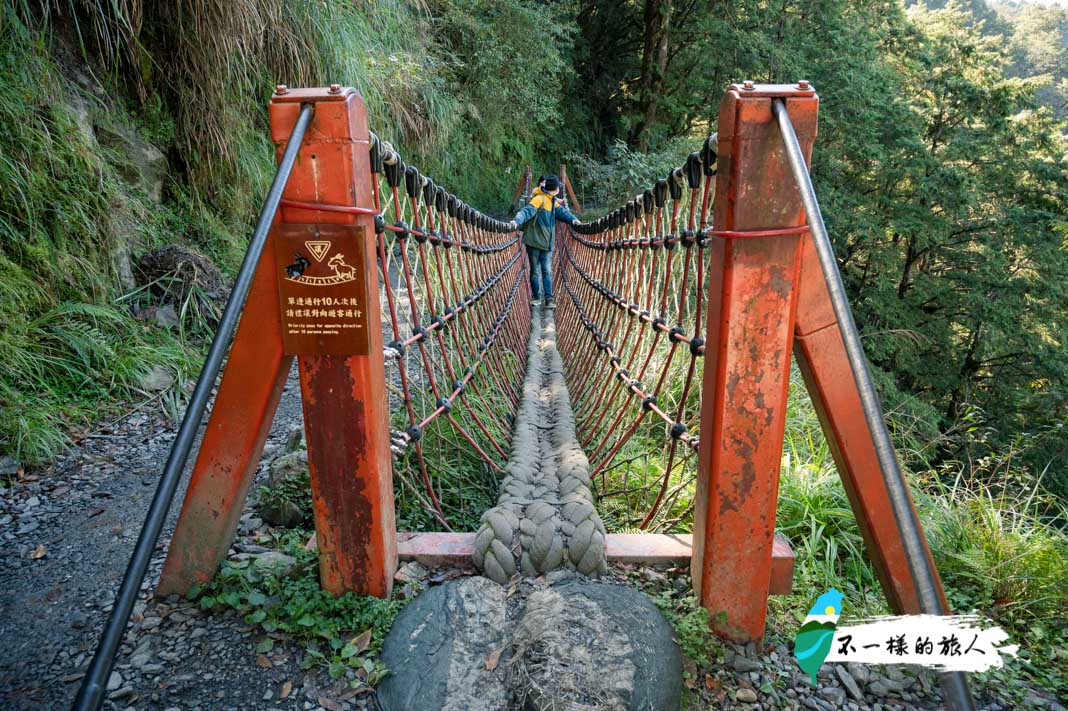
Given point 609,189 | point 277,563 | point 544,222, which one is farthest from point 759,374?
point 609,189

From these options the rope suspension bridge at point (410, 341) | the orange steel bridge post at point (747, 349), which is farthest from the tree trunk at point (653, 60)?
the orange steel bridge post at point (747, 349)

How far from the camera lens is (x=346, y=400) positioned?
3.83ft

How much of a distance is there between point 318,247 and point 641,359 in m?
2.49

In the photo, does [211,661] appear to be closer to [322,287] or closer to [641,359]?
[322,287]

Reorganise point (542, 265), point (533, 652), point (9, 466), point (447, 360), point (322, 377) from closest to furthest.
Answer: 1. point (533, 652)
2. point (322, 377)
3. point (447, 360)
4. point (9, 466)
5. point (542, 265)

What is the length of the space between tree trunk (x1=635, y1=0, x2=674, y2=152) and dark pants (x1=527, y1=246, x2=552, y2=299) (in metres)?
8.62

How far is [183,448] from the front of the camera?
753mm

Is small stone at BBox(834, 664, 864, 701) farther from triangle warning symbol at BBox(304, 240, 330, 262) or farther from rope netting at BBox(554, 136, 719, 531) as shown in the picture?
triangle warning symbol at BBox(304, 240, 330, 262)

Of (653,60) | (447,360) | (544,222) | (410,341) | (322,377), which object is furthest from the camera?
(653,60)

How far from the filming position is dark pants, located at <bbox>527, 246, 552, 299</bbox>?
17.4 ft

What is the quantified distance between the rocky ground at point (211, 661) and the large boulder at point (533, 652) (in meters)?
0.07

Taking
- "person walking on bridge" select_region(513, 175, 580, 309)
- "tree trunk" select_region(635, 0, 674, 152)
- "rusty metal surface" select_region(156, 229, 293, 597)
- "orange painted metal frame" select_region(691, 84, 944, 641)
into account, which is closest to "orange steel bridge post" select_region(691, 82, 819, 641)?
"orange painted metal frame" select_region(691, 84, 944, 641)

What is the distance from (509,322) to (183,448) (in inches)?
118

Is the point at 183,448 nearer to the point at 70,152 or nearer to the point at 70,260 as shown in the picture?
the point at 70,260
